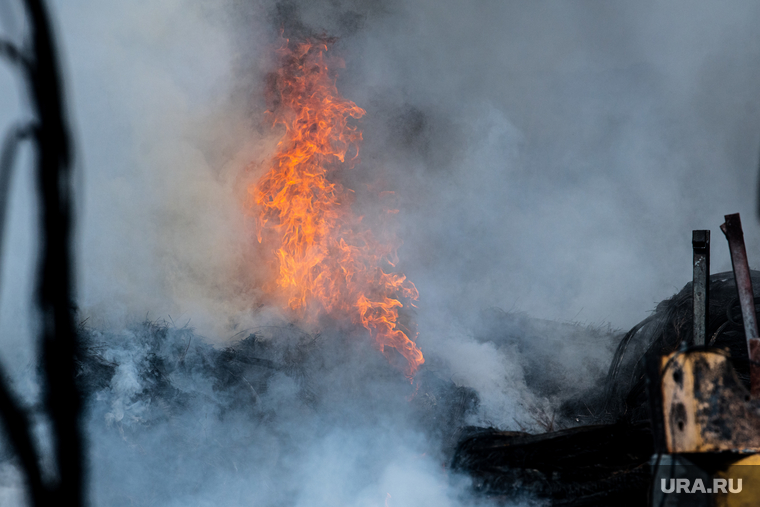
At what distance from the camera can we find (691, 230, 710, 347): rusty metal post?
6.19m

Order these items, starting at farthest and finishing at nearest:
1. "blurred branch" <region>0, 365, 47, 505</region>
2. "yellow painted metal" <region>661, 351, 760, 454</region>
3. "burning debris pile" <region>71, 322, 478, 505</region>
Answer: "burning debris pile" <region>71, 322, 478, 505</region>
"yellow painted metal" <region>661, 351, 760, 454</region>
"blurred branch" <region>0, 365, 47, 505</region>

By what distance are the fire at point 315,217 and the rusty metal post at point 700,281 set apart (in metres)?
5.27

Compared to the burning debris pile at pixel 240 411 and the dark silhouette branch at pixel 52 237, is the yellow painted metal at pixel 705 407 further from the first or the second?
the dark silhouette branch at pixel 52 237

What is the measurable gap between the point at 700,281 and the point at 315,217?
7.62m

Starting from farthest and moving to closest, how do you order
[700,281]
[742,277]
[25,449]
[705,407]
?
[700,281] < [742,277] < [705,407] < [25,449]

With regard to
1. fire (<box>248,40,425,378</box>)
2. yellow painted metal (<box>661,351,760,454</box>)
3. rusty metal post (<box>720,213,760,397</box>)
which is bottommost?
yellow painted metal (<box>661,351,760,454</box>)

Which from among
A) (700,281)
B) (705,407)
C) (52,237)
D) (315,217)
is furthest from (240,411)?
(700,281)

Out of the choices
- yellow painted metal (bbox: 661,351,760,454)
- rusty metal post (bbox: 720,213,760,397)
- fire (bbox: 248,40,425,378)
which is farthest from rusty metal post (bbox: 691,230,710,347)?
fire (bbox: 248,40,425,378)

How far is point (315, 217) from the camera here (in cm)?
1115

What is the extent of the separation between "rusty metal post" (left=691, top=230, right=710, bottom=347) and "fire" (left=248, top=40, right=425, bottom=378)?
5266mm

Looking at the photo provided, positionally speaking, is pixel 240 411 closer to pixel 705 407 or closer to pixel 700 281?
pixel 705 407

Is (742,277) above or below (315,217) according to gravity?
below

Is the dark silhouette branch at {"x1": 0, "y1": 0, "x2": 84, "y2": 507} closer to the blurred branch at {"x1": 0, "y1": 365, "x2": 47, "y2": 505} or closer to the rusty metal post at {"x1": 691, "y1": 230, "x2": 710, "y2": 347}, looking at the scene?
the blurred branch at {"x1": 0, "y1": 365, "x2": 47, "y2": 505}

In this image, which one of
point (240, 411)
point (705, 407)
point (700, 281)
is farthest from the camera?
point (240, 411)
